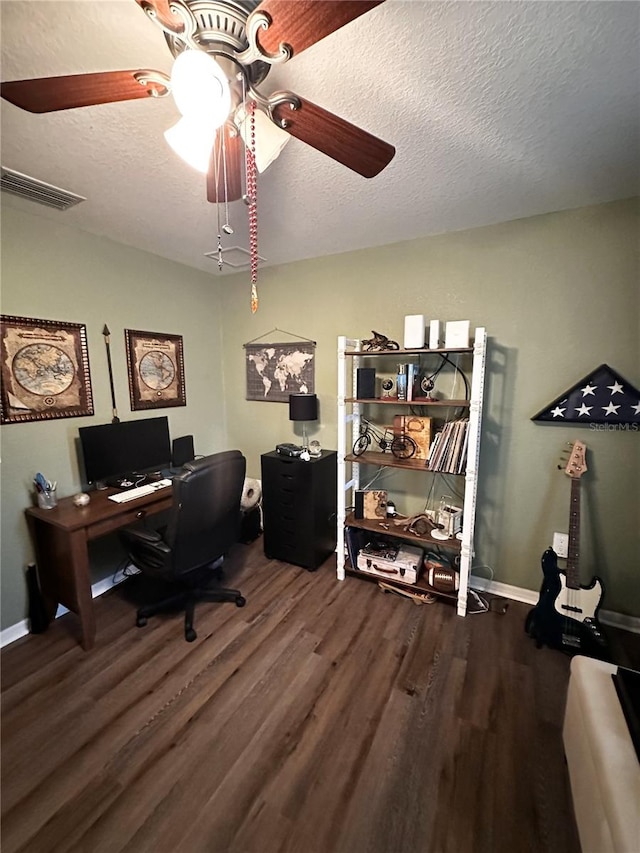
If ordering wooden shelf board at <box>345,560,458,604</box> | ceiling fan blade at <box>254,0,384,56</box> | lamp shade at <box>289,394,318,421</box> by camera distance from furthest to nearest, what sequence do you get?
1. lamp shade at <box>289,394,318,421</box>
2. wooden shelf board at <box>345,560,458,604</box>
3. ceiling fan blade at <box>254,0,384,56</box>

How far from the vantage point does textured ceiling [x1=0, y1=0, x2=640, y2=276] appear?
0.88 metres

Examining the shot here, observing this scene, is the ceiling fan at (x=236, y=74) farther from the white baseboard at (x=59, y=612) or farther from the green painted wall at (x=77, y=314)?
the white baseboard at (x=59, y=612)

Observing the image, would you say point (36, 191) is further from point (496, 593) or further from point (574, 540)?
point (496, 593)

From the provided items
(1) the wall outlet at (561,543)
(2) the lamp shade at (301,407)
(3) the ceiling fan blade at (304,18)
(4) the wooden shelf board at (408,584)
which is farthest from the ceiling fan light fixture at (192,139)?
(1) the wall outlet at (561,543)

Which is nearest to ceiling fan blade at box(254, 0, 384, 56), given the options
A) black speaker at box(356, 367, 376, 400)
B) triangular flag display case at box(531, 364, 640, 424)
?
black speaker at box(356, 367, 376, 400)

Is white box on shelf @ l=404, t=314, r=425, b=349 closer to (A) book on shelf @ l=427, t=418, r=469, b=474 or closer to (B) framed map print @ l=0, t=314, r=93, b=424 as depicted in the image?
(A) book on shelf @ l=427, t=418, r=469, b=474

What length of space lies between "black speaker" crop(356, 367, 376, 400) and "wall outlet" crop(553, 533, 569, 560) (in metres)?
1.43

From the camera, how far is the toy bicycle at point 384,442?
7.41ft

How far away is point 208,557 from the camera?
198 centimetres

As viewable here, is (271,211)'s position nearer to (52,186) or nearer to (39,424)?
(52,186)

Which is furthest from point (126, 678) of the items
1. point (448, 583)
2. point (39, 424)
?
point (448, 583)

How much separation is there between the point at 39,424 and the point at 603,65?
2887mm

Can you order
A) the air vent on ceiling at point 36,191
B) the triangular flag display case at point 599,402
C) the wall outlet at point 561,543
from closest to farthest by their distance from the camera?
the air vent on ceiling at point 36,191 < the triangular flag display case at point 599,402 < the wall outlet at point 561,543

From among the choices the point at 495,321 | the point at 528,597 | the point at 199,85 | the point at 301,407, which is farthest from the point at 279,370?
the point at 528,597
